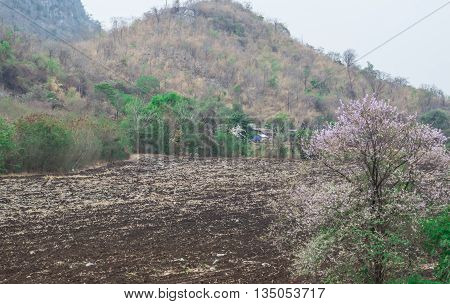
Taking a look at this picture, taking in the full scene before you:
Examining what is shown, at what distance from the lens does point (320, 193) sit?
18.1ft

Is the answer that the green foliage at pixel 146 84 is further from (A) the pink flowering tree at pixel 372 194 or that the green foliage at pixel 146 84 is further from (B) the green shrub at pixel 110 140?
(A) the pink flowering tree at pixel 372 194

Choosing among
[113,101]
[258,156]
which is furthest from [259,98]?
[258,156]

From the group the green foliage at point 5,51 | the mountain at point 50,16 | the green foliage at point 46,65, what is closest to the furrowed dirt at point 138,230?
the green foliage at point 5,51

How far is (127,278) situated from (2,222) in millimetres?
5309

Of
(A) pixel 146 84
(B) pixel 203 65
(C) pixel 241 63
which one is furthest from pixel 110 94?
(C) pixel 241 63

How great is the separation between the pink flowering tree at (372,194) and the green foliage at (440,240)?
0.15m

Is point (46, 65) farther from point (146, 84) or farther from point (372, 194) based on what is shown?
point (372, 194)

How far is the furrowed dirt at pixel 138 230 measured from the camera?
7.32m

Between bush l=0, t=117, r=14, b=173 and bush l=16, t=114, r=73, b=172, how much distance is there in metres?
0.46

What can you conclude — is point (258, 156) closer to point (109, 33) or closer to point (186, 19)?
point (109, 33)

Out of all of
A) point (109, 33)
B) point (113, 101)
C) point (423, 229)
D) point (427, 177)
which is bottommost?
point (423, 229)

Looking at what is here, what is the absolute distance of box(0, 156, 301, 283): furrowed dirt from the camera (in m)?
7.32

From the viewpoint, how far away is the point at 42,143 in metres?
20.1

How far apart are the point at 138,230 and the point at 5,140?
432 inches
